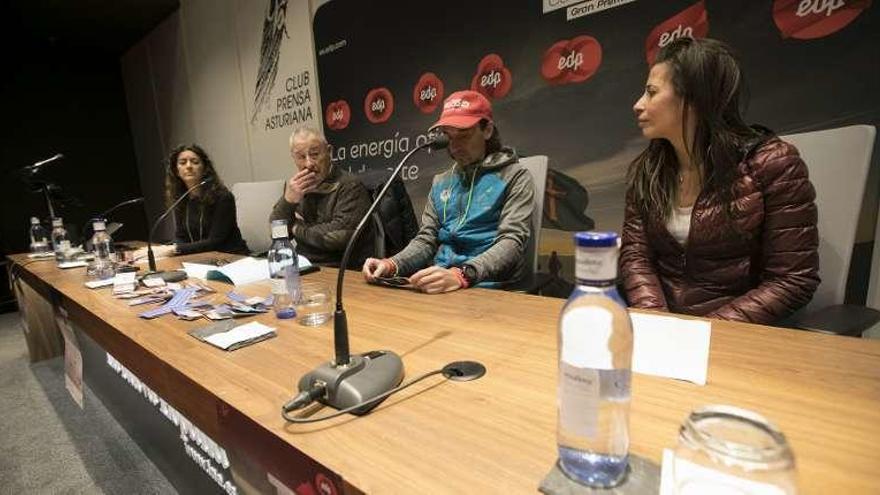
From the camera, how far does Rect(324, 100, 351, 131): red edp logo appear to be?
2.96m

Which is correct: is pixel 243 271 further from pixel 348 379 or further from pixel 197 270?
pixel 348 379

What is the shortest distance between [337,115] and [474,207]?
182 centimetres

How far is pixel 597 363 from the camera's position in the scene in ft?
1.26

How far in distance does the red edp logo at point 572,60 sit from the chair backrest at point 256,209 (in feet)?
5.88

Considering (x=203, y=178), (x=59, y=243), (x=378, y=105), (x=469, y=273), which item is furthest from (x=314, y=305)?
(x=59, y=243)

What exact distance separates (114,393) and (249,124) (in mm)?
2650

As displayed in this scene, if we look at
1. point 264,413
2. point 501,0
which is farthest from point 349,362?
point 501,0

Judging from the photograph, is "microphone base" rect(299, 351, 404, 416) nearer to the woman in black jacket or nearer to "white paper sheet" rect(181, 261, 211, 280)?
"white paper sheet" rect(181, 261, 211, 280)

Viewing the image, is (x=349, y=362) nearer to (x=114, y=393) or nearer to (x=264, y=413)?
(x=264, y=413)

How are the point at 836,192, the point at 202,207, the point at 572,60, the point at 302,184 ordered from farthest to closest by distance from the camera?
the point at 202,207 → the point at 302,184 → the point at 572,60 → the point at 836,192

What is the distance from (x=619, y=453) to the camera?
0.42m

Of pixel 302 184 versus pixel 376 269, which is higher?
pixel 302 184

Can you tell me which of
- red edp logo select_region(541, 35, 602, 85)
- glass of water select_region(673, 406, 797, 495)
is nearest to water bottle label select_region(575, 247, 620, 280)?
glass of water select_region(673, 406, 797, 495)

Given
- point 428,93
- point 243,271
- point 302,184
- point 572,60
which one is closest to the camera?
point 243,271
